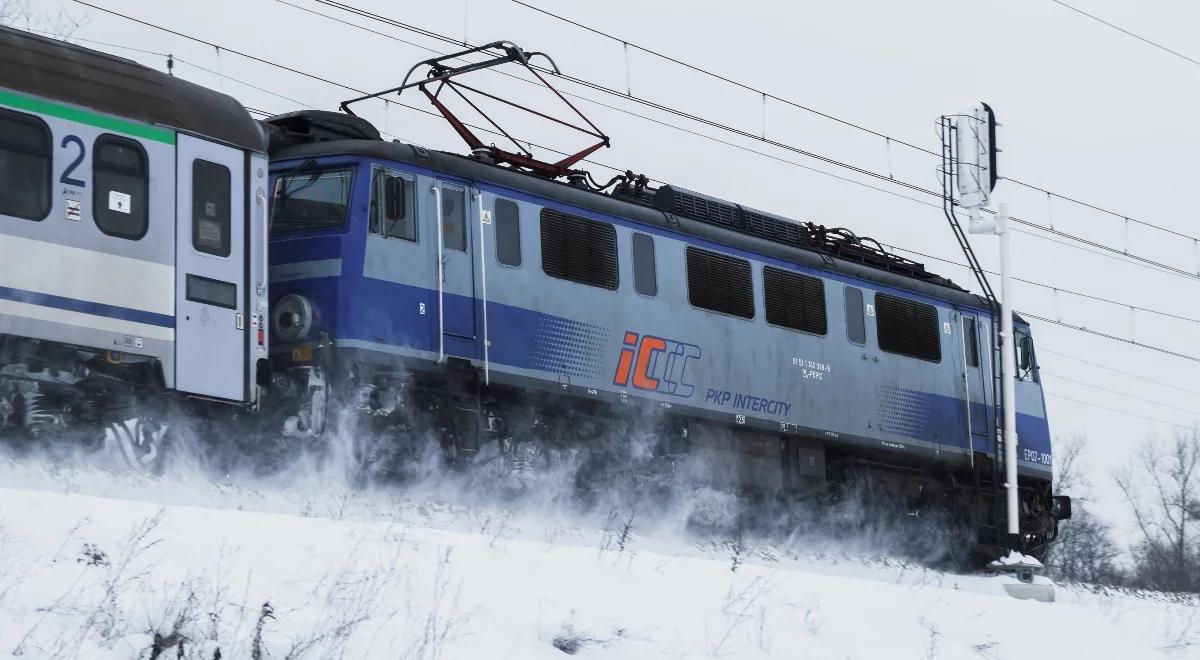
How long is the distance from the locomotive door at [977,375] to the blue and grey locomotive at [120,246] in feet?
43.1

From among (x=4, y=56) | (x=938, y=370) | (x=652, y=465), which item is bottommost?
(x=652, y=465)

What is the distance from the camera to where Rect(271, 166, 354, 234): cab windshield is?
17.3 metres

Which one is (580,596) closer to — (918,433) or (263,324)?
(263,324)

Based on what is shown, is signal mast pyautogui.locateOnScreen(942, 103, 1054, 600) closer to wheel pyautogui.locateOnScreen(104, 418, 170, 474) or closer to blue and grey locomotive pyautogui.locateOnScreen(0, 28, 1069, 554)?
blue and grey locomotive pyautogui.locateOnScreen(0, 28, 1069, 554)

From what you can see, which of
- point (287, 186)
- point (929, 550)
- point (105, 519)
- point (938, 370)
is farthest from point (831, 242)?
point (105, 519)

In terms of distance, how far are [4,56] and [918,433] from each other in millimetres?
14721

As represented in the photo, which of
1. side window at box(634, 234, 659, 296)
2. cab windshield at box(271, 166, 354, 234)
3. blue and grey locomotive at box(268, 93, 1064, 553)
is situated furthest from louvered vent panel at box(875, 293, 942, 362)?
cab windshield at box(271, 166, 354, 234)

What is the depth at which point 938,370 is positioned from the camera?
82.3 ft

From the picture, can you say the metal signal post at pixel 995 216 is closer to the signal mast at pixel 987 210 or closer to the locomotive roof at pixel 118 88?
the signal mast at pixel 987 210

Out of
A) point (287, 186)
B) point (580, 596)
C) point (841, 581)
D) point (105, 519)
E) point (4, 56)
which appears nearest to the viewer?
point (105, 519)

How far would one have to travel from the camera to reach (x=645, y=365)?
20031mm

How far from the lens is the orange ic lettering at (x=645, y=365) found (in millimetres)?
19922

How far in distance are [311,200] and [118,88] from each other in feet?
9.78

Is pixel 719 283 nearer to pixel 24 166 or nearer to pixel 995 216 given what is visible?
pixel 995 216
